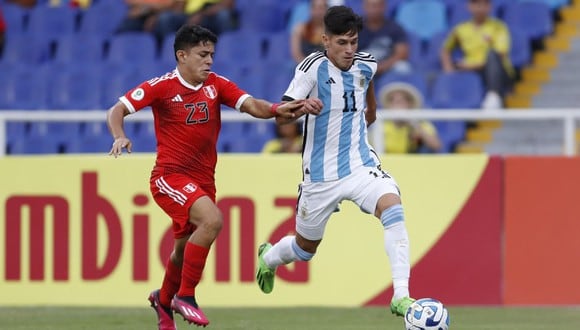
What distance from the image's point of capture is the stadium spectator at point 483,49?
1514 cm

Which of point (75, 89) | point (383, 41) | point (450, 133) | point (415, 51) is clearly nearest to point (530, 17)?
point (415, 51)

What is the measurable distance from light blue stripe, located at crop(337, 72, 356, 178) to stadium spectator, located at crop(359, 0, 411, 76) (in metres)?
6.15

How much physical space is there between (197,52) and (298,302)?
3.65 metres

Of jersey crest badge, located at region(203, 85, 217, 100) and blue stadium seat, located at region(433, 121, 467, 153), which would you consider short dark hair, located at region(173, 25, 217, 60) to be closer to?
jersey crest badge, located at region(203, 85, 217, 100)

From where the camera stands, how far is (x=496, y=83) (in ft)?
49.6

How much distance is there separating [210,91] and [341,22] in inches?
39.8

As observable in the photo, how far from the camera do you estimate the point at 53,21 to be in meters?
17.8

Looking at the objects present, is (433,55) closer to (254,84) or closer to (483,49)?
(483,49)

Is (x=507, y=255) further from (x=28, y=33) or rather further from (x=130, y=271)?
(x=28, y=33)

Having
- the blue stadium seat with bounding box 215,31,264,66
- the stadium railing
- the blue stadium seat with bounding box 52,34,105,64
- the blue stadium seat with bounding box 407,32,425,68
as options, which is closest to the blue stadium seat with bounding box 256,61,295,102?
the blue stadium seat with bounding box 215,31,264,66

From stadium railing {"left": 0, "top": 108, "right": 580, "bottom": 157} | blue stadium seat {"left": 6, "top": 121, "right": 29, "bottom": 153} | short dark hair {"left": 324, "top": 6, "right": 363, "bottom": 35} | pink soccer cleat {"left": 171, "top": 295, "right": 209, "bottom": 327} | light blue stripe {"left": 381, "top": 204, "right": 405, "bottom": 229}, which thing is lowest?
pink soccer cleat {"left": 171, "top": 295, "right": 209, "bottom": 327}

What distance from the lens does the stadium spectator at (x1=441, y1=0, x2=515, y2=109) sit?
15.1m

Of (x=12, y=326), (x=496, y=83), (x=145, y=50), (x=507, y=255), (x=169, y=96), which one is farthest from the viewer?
(x=145, y=50)

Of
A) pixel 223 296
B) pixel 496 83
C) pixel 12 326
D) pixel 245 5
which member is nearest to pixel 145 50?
pixel 245 5
